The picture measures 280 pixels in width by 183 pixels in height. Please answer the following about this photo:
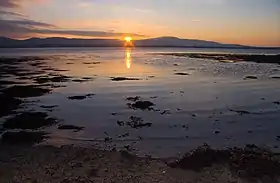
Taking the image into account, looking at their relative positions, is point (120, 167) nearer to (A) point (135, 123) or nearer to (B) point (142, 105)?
(A) point (135, 123)

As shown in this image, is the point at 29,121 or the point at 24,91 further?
the point at 24,91

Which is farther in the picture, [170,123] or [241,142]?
[170,123]

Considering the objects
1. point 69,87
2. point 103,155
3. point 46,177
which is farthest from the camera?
point 69,87

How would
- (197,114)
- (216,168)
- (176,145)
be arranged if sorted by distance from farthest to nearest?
1. (197,114)
2. (176,145)
3. (216,168)

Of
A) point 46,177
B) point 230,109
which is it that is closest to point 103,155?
point 46,177

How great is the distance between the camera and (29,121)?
16641 mm

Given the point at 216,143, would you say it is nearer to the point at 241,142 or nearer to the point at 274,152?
the point at 241,142

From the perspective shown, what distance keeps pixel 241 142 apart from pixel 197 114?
570 centimetres

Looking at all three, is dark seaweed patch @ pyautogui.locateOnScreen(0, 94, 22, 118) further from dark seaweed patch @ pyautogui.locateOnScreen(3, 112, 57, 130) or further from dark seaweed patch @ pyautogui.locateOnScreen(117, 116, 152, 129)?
dark seaweed patch @ pyautogui.locateOnScreen(117, 116, 152, 129)

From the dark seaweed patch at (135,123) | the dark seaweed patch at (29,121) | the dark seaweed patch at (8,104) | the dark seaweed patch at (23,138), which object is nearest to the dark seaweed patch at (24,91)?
the dark seaweed patch at (8,104)

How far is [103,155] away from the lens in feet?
37.9

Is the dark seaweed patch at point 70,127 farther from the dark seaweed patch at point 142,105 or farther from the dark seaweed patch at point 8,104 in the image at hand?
the dark seaweed patch at point 142,105

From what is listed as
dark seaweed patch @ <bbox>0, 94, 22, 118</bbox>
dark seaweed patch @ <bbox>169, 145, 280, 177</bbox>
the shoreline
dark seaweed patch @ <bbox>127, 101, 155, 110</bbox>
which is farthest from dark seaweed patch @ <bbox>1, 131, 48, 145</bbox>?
dark seaweed patch @ <bbox>127, 101, 155, 110</bbox>

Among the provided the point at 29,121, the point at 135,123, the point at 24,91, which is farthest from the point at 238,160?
the point at 24,91
